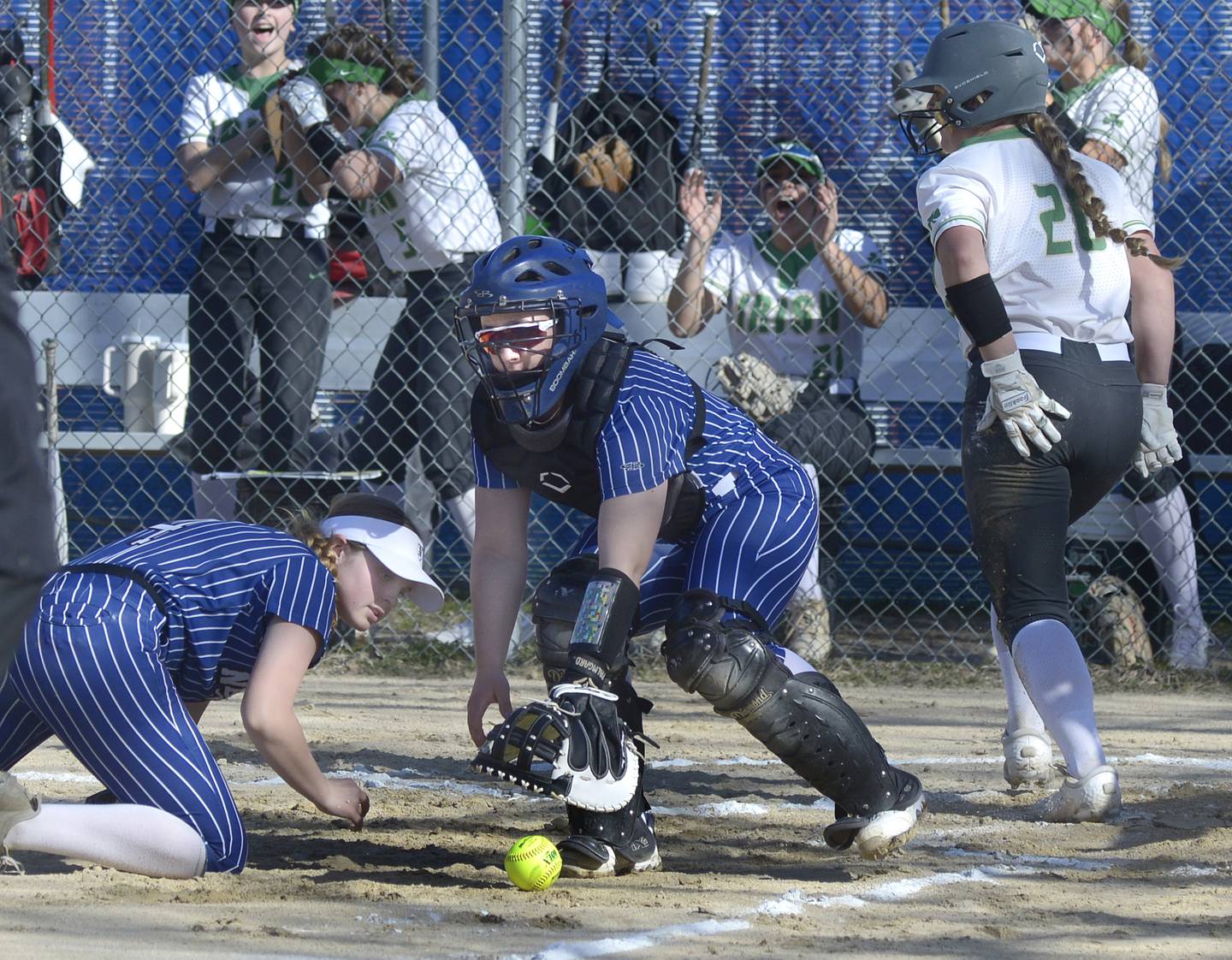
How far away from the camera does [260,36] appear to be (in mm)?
6293

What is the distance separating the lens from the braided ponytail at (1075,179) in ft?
12.3

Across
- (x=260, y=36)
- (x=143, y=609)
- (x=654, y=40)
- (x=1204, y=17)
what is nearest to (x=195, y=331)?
(x=260, y=36)

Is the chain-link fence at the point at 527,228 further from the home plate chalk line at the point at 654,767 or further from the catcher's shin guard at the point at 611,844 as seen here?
the catcher's shin guard at the point at 611,844

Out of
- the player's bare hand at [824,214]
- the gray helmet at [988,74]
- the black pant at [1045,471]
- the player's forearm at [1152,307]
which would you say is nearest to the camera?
the black pant at [1045,471]

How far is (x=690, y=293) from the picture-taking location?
20.3ft

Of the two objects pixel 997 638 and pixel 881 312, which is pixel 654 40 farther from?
pixel 997 638

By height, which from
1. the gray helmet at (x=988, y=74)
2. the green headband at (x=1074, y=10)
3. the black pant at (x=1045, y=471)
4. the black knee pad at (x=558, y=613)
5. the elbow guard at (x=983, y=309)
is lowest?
the black knee pad at (x=558, y=613)

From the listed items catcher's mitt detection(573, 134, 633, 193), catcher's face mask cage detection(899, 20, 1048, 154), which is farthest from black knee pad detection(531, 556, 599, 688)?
catcher's mitt detection(573, 134, 633, 193)

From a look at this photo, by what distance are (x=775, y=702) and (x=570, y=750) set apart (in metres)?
0.48

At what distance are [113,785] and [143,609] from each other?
370 mm

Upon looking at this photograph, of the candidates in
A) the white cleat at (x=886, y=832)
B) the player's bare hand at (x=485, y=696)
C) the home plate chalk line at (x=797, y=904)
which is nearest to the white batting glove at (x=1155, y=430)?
the home plate chalk line at (x=797, y=904)

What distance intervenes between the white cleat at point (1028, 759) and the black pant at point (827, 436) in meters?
2.11

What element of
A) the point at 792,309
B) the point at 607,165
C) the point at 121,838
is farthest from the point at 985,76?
the point at 607,165

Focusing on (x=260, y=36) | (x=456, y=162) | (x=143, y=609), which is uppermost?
(x=260, y=36)
